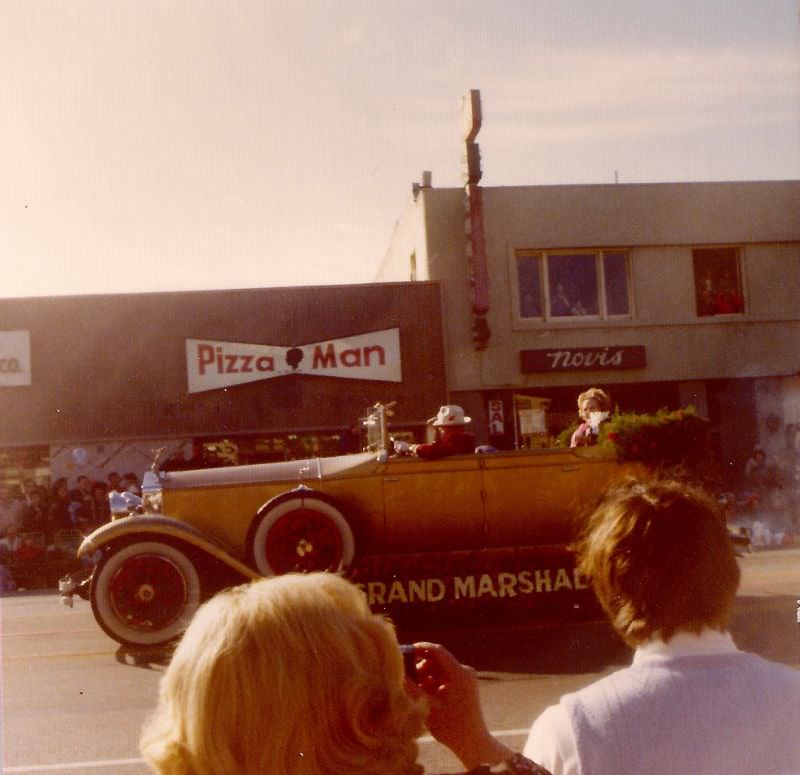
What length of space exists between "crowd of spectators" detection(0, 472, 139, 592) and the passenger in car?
5.31 meters

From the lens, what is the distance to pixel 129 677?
17.0 ft

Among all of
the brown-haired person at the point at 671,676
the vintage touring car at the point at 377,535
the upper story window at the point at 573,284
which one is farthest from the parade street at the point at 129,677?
the upper story window at the point at 573,284

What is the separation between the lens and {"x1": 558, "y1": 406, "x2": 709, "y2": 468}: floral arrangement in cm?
575

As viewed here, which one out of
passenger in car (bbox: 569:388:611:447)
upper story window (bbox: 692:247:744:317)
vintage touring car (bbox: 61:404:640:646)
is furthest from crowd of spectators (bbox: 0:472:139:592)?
upper story window (bbox: 692:247:744:317)

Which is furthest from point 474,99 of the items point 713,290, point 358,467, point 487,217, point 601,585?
point 601,585

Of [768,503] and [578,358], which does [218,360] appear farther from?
[768,503]

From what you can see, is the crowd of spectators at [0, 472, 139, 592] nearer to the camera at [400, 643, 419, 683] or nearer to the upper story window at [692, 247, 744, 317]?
the camera at [400, 643, 419, 683]

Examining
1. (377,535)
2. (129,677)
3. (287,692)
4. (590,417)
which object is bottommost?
(129,677)

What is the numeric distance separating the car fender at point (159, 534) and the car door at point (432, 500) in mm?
922

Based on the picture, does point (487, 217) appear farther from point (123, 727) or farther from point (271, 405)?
point (123, 727)

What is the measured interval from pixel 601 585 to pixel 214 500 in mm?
5146

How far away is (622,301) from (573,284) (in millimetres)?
843

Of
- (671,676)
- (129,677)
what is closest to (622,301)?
(129,677)

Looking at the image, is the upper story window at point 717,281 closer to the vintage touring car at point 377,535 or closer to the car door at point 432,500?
the vintage touring car at point 377,535
